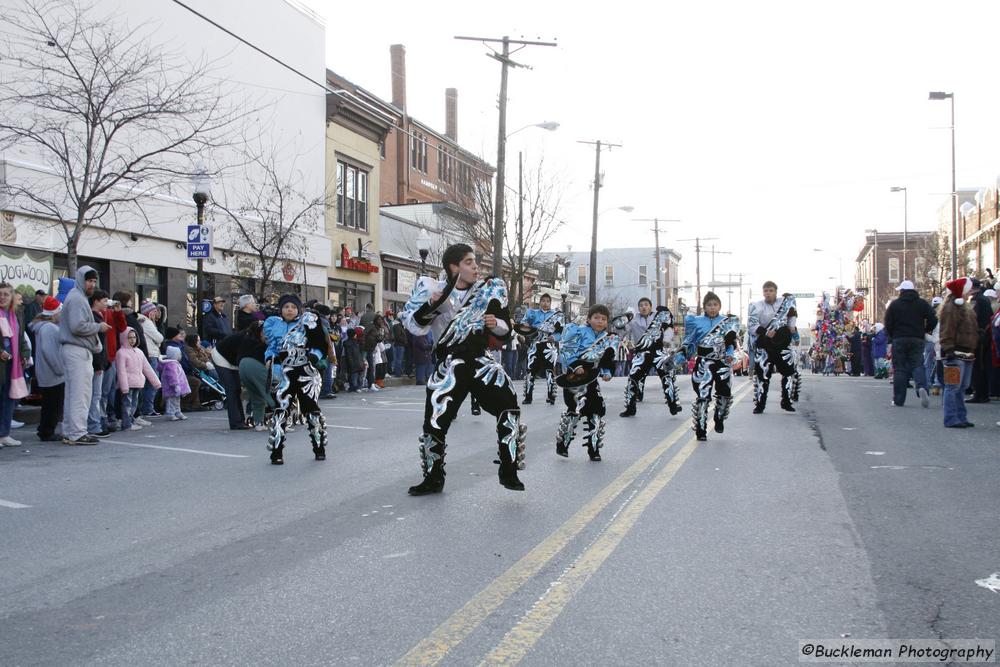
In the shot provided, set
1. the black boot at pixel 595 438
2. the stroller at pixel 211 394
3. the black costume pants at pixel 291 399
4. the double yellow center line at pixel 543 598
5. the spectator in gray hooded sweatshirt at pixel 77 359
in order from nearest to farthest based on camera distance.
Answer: the double yellow center line at pixel 543 598, the black boot at pixel 595 438, the black costume pants at pixel 291 399, the spectator in gray hooded sweatshirt at pixel 77 359, the stroller at pixel 211 394

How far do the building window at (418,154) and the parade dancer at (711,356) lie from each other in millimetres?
39187

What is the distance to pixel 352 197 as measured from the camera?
33219 mm

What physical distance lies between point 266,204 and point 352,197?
22.3 feet

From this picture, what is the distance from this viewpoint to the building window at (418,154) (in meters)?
49.8

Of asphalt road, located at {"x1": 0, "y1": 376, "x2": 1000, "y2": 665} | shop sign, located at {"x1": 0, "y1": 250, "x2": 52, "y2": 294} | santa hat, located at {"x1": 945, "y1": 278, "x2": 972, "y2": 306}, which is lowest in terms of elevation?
asphalt road, located at {"x1": 0, "y1": 376, "x2": 1000, "y2": 665}

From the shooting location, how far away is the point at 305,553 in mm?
5711

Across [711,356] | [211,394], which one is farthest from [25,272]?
[711,356]

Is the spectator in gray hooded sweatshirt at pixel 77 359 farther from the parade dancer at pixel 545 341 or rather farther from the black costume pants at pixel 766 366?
the black costume pants at pixel 766 366

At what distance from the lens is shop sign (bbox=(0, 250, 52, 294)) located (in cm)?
1750

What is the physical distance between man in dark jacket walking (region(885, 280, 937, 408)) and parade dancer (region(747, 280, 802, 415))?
2.15 metres

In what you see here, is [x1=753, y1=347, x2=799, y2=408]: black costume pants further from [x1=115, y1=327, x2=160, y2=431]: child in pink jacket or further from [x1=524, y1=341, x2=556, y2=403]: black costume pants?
[x1=115, y1=327, x2=160, y2=431]: child in pink jacket

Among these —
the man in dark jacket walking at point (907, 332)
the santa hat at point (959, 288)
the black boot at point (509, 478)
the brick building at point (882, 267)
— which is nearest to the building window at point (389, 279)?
the man in dark jacket walking at point (907, 332)

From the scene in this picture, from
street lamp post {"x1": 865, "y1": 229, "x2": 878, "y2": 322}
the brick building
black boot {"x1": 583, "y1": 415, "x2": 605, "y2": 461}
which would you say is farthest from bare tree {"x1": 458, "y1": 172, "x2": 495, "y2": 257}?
street lamp post {"x1": 865, "y1": 229, "x2": 878, "y2": 322}

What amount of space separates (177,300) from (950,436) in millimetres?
17822
